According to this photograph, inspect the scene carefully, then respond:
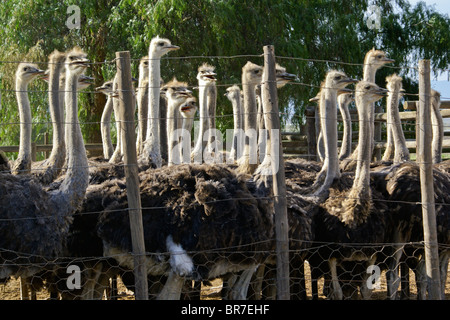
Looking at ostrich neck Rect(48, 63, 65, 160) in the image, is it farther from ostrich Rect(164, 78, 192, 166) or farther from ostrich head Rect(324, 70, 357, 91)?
ostrich head Rect(324, 70, 357, 91)

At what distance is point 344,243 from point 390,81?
12.2ft

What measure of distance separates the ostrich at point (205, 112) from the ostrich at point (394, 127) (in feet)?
6.47

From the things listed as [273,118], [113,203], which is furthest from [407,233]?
[113,203]

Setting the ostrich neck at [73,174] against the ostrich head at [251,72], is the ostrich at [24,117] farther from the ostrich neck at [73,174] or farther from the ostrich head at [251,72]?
the ostrich head at [251,72]

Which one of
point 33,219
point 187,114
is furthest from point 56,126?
point 187,114

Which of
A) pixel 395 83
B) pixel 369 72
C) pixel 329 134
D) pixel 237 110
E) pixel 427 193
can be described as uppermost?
pixel 369 72

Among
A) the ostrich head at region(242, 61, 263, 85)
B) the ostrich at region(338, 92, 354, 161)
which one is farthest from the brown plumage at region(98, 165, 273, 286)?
the ostrich at region(338, 92, 354, 161)

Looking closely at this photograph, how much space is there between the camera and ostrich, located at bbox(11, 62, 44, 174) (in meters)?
6.95

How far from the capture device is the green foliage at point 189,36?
1266 centimetres

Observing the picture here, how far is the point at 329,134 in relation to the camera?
24.4ft

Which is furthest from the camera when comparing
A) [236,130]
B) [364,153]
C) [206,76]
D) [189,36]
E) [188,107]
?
[189,36]

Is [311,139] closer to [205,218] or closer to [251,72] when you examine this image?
[251,72]

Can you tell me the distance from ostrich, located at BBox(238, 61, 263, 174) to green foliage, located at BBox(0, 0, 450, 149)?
405 centimetres

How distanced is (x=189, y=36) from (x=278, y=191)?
26.5ft
